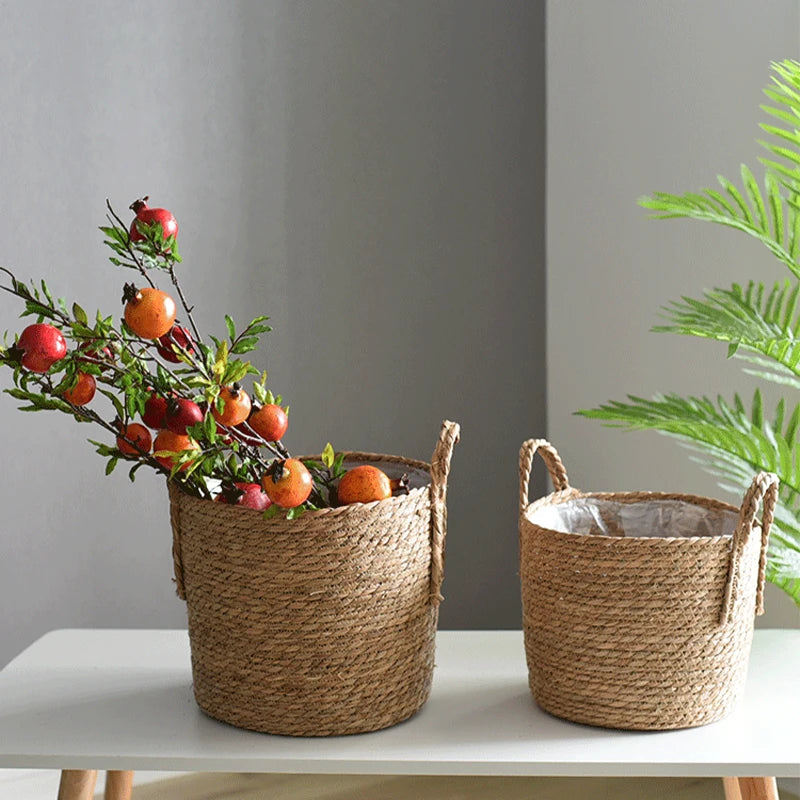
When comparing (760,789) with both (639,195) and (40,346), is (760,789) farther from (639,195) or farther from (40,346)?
(639,195)

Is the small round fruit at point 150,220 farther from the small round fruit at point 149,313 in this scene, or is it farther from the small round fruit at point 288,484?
the small round fruit at point 288,484

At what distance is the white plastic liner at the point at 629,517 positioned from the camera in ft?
3.43

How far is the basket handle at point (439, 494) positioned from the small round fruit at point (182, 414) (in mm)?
205

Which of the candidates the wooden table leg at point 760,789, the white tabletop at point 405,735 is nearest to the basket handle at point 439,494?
the white tabletop at point 405,735

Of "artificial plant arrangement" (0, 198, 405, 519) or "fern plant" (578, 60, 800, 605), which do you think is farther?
"fern plant" (578, 60, 800, 605)

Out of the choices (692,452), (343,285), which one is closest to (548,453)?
(692,452)

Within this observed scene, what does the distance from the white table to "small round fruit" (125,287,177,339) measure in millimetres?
349

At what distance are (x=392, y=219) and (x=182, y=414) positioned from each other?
1.36 metres

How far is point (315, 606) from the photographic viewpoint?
90 centimetres

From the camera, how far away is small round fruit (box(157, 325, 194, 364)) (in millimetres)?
880

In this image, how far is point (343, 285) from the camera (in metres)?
2.15

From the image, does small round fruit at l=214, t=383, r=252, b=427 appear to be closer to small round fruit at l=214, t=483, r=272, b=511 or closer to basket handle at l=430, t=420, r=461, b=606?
small round fruit at l=214, t=483, r=272, b=511

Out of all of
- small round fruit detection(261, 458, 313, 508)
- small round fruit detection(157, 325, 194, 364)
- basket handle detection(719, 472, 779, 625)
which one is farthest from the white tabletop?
small round fruit detection(157, 325, 194, 364)

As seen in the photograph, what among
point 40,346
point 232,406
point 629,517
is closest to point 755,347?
point 629,517
